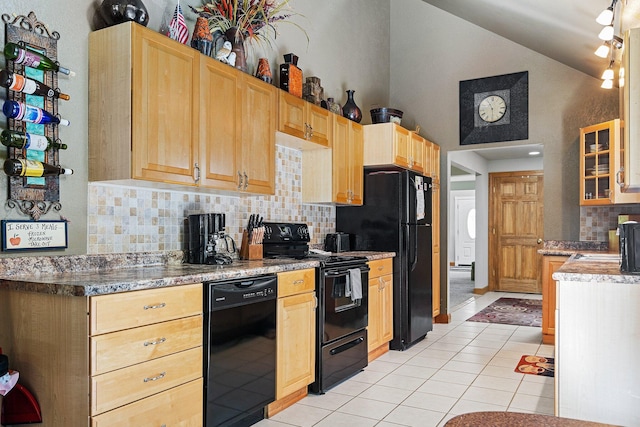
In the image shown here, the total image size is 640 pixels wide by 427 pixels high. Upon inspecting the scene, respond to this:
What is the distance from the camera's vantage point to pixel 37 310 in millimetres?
2100

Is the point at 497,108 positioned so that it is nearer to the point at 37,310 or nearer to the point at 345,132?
the point at 345,132

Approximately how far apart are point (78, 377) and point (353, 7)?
192 inches

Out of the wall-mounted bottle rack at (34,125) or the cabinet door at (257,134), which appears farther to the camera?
the cabinet door at (257,134)

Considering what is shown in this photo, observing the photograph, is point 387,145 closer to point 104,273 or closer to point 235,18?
point 235,18

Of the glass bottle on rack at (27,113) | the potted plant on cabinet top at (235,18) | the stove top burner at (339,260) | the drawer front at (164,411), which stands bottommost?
the drawer front at (164,411)

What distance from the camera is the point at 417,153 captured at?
540 centimetres

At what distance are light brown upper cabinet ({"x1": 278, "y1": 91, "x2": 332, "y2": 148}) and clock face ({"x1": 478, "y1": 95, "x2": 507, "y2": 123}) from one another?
2.47 m

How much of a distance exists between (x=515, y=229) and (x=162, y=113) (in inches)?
303

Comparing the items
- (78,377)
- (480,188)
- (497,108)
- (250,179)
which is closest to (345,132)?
(250,179)

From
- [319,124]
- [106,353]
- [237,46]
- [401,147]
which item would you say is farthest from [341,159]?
[106,353]

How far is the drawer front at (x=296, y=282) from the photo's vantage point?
312 centimetres

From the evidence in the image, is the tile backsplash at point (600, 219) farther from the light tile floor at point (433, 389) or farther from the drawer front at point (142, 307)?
the drawer front at point (142, 307)

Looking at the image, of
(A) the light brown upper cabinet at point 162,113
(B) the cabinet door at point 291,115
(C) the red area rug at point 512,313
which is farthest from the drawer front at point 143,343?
(C) the red area rug at point 512,313

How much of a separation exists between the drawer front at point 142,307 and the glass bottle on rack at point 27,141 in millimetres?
884
